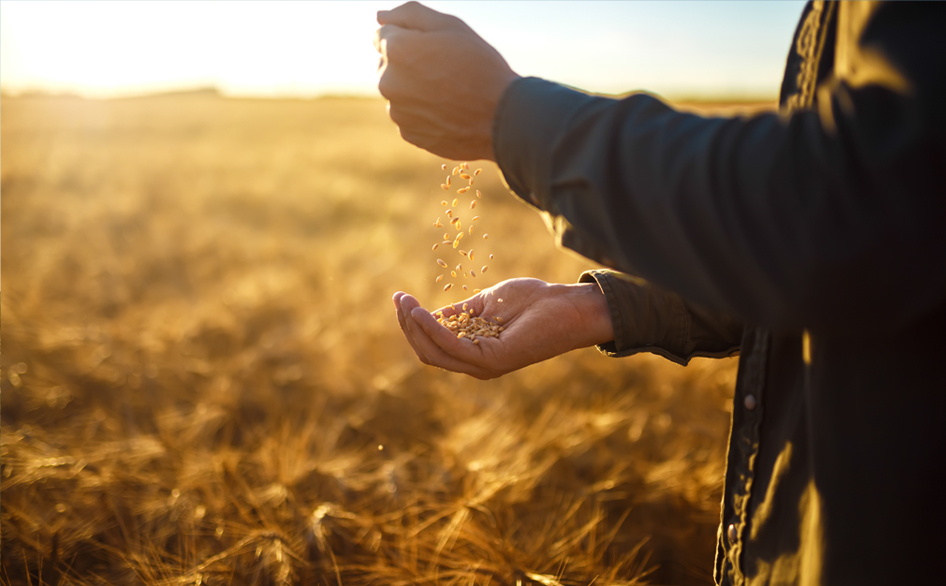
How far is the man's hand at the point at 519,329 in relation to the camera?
4.09 feet

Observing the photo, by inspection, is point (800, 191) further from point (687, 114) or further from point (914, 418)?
point (914, 418)

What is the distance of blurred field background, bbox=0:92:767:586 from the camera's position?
1893mm

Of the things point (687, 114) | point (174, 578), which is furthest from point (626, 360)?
point (687, 114)

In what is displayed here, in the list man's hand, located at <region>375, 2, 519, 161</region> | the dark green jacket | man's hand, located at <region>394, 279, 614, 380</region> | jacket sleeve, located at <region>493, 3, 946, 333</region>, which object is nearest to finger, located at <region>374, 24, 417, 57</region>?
man's hand, located at <region>375, 2, 519, 161</region>

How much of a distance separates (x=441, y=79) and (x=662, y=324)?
76 cm

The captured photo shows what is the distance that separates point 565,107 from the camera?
79 centimetres

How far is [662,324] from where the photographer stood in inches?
51.3

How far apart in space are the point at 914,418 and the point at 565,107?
695 millimetres

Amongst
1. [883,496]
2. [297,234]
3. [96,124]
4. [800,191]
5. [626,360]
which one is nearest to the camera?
[800,191]

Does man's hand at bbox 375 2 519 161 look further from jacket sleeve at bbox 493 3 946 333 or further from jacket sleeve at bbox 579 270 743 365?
jacket sleeve at bbox 579 270 743 365

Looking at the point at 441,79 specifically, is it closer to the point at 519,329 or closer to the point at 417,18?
the point at 417,18

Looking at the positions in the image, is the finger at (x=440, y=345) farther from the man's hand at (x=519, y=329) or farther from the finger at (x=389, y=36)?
the finger at (x=389, y=36)

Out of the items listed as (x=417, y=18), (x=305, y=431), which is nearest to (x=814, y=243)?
(x=417, y=18)

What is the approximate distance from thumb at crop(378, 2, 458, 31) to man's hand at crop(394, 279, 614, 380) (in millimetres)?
560
